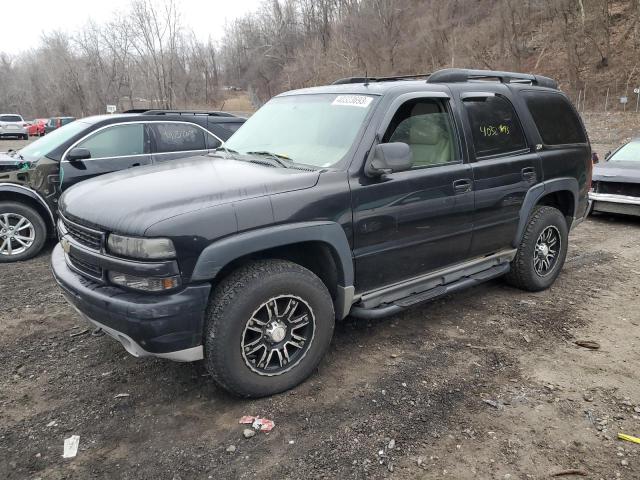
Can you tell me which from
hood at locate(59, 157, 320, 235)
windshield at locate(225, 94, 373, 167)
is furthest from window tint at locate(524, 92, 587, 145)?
hood at locate(59, 157, 320, 235)

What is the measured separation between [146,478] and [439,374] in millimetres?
2000

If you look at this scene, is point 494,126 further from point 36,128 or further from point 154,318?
point 36,128

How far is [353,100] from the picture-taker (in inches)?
147

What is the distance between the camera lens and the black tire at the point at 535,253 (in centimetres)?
473

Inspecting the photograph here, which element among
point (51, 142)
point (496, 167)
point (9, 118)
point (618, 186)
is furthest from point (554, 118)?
point (9, 118)

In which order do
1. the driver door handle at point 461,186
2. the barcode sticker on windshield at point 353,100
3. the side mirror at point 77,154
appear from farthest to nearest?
the side mirror at point 77,154 → the driver door handle at point 461,186 → the barcode sticker on windshield at point 353,100

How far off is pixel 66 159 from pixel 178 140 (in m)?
1.48

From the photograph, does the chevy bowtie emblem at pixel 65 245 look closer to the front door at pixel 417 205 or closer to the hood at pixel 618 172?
the front door at pixel 417 205

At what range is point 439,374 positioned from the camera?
3471 mm

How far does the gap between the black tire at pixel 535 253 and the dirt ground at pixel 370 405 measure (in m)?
0.39

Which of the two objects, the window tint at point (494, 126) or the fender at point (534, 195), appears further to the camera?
the fender at point (534, 195)

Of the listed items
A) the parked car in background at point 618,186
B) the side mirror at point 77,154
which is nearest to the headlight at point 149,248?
the side mirror at point 77,154

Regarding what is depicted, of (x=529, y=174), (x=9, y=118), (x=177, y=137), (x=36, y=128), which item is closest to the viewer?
(x=529, y=174)

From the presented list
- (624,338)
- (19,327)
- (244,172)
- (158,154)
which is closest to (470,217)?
(624,338)
